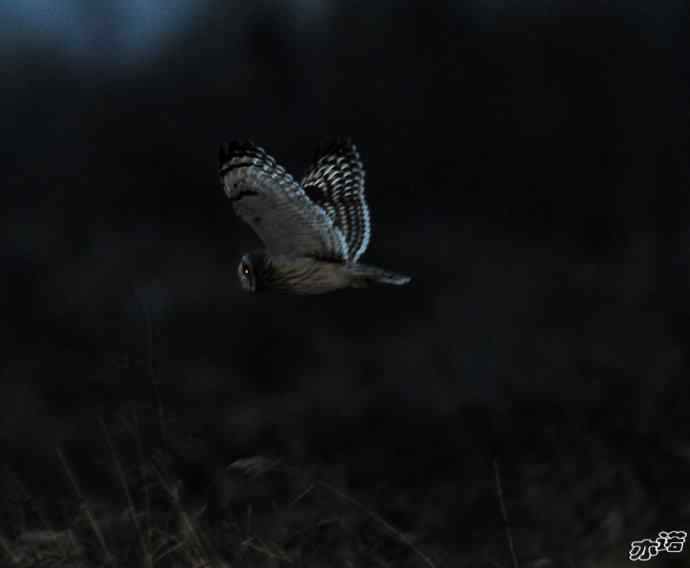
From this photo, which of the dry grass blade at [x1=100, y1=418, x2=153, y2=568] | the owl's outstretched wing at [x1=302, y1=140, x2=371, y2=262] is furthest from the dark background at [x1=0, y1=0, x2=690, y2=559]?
the owl's outstretched wing at [x1=302, y1=140, x2=371, y2=262]

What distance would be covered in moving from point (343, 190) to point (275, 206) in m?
0.82

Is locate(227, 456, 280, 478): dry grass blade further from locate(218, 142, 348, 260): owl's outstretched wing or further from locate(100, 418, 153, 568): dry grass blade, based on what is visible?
locate(218, 142, 348, 260): owl's outstretched wing

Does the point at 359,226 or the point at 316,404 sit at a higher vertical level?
the point at 359,226

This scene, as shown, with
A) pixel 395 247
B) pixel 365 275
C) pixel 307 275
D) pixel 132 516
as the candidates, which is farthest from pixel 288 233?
pixel 395 247

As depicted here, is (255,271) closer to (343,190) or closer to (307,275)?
(307,275)

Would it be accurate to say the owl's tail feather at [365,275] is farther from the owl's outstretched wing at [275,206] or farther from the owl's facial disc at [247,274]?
the owl's facial disc at [247,274]

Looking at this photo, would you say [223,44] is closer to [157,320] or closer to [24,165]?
[24,165]

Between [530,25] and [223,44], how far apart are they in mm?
2868

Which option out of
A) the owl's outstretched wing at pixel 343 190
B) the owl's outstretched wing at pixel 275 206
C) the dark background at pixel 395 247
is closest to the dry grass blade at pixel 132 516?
the dark background at pixel 395 247

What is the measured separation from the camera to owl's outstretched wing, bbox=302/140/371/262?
579cm

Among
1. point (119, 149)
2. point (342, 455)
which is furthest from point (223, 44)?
point (342, 455)

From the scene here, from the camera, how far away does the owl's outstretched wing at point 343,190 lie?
19.0 ft

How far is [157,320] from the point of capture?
1153cm

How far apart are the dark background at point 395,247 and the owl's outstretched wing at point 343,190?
687mm
